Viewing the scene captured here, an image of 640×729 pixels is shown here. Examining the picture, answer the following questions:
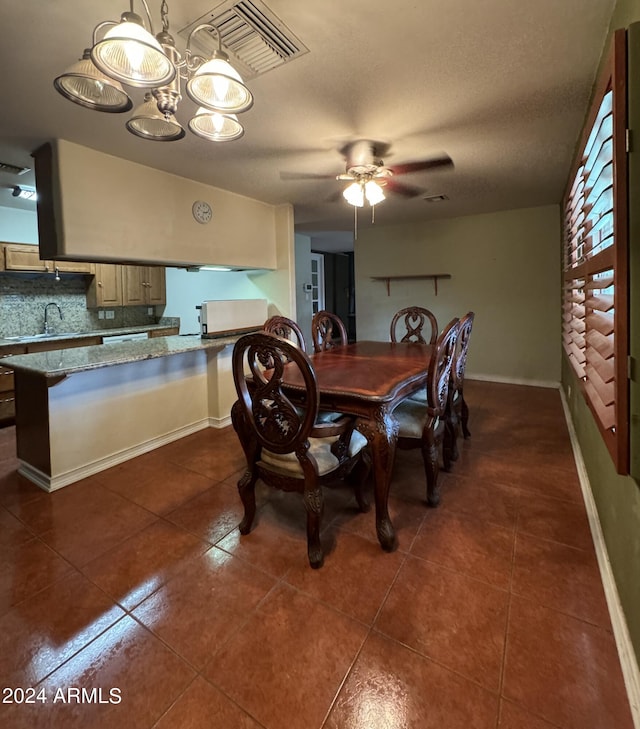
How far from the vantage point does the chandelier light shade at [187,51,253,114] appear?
4.20 ft

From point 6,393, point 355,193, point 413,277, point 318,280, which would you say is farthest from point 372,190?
point 318,280

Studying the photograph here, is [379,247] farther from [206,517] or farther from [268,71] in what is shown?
[206,517]

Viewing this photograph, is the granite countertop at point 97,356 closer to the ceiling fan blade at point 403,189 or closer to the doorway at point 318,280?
the ceiling fan blade at point 403,189

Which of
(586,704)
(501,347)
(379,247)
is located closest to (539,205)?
(501,347)

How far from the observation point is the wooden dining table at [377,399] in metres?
1.75

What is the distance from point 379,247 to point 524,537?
4.88 metres

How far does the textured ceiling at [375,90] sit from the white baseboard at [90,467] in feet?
6.62

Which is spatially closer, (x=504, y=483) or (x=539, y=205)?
(x=504, y=483)

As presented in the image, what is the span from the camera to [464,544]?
6.07 ft

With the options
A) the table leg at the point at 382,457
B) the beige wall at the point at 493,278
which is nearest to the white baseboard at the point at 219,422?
the table leg at the point at 382,457

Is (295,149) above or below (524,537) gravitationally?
above

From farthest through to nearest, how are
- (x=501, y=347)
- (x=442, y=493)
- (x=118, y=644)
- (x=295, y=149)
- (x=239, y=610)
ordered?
(x=501, y=347) → (x=295, y=149) → (x=442, y=493) → (x=239, y=610) → (x=118, y=644)

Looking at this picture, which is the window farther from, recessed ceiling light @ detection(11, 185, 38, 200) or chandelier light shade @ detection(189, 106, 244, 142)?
recessed ceiling light @ detection(11, 185, 38, 200)

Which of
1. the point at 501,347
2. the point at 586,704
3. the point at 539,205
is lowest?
the point at 586,704
